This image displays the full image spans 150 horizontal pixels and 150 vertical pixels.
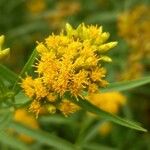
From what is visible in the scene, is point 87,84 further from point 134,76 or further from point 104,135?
point 104,135

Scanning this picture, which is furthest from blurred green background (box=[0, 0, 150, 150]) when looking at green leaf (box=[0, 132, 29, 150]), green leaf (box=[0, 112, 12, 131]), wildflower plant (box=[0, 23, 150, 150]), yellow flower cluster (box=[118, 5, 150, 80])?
wildflower plant (box=[0, 23, 150, 150])

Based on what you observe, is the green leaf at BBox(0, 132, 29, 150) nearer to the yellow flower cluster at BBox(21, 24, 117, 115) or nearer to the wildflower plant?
the wildflower plant

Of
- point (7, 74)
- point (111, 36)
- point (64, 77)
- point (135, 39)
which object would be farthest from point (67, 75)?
point (111, 36)

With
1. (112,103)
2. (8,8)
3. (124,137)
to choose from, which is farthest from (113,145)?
(8,8)

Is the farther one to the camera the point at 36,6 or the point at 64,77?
the point at 36,6

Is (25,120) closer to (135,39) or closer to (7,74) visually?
(135,39)

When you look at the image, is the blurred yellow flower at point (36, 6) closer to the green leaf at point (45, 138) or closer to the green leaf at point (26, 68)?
the green leaf at point (45, 138)
